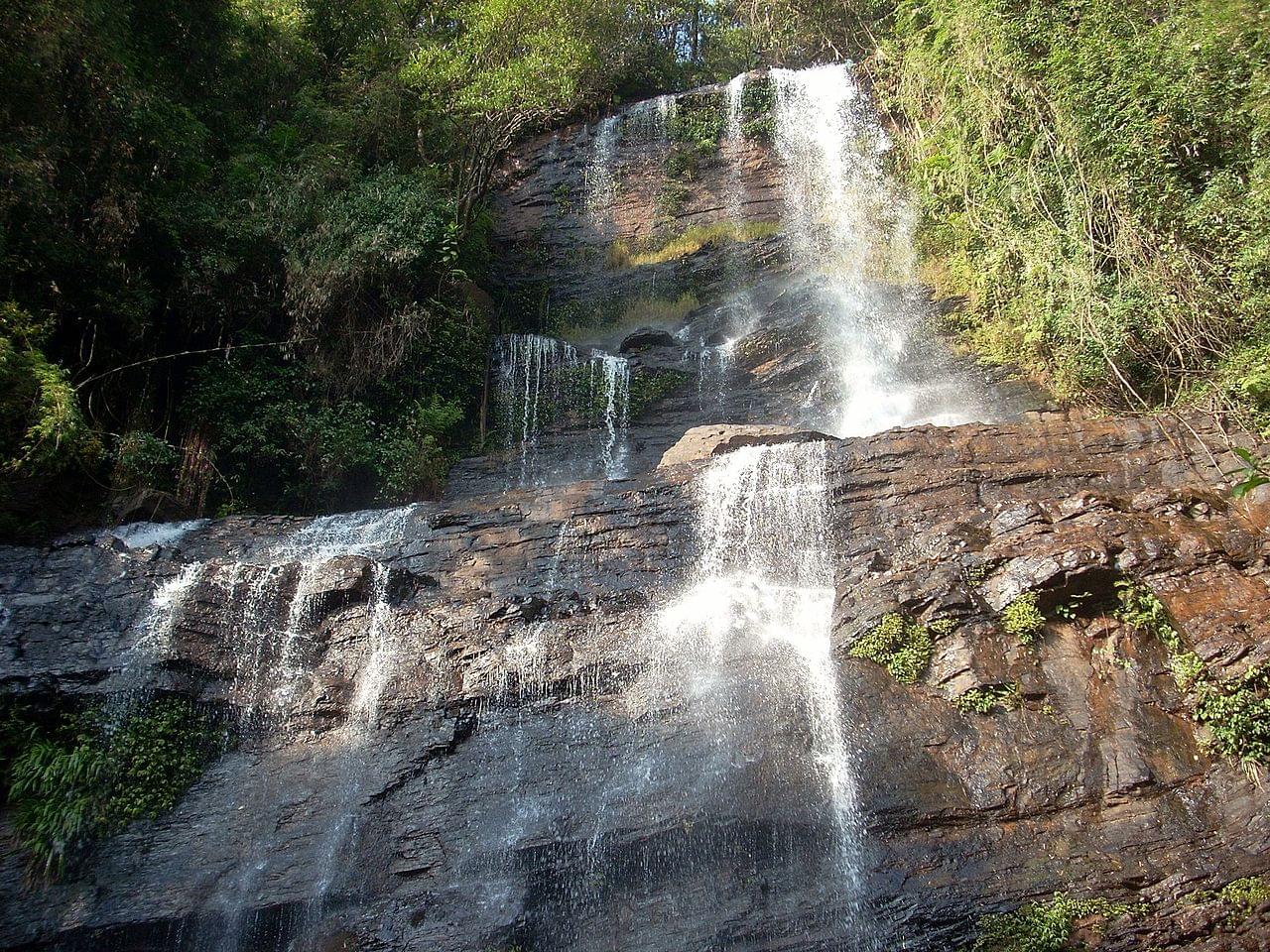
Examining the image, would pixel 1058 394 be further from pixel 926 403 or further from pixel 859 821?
pixel 859 821

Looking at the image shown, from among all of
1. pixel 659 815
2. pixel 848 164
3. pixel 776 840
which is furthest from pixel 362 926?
pixel 848 164

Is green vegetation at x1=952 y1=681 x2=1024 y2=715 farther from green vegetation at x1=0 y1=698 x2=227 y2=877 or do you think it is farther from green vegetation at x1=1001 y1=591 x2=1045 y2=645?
green vegetation at x1=0 y1=698 x2=227 y2=877

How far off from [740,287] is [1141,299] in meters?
7.80

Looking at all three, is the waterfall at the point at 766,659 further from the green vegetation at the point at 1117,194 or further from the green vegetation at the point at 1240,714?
the green vegetation at the point at 1117,194

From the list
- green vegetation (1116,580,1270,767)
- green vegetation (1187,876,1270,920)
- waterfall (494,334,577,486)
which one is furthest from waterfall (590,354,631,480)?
green vegetation (1187,876,1270,920)

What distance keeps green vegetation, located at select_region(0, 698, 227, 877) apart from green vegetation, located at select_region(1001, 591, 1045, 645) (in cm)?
846

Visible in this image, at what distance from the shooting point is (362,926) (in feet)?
24.5

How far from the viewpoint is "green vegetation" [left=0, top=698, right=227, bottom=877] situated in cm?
795

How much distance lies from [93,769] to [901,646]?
8.39 m

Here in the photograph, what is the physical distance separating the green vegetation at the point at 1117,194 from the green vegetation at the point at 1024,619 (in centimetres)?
419

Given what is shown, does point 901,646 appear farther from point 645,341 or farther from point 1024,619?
point 645,341

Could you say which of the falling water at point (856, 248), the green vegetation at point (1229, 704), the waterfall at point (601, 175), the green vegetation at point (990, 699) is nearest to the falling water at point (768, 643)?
the green vegetation at point (990, 699)

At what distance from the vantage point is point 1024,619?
337 inches

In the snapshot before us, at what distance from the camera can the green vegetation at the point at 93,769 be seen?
7.95m
